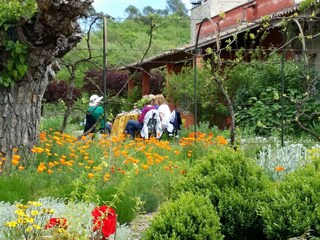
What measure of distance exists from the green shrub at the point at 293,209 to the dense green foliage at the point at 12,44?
457cm

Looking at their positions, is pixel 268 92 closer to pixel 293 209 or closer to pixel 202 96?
pixel 202 96

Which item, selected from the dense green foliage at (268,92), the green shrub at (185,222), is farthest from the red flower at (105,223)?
the dense green foliage at (268,92)

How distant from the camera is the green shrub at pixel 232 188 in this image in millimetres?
5113

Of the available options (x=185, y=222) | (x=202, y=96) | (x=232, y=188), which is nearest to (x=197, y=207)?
(x=185, y=222)

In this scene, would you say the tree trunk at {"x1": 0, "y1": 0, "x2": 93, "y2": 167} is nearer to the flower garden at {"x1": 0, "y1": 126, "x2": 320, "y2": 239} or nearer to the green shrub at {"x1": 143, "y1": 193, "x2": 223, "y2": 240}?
the flower garden at {"x1": 0, "y1": 126, "x2": 320, "y2": 239}

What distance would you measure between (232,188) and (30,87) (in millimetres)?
4353

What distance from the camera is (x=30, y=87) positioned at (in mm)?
8852

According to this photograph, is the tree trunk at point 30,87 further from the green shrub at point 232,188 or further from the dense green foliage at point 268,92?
the dense green foliage at point 268,92

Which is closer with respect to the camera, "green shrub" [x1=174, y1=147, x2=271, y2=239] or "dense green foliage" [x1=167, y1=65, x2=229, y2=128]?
"green shrub" [x1=174, y1=147, x2=271, y2=239]

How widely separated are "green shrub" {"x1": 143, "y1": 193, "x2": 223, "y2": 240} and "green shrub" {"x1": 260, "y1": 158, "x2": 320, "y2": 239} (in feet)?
1.44

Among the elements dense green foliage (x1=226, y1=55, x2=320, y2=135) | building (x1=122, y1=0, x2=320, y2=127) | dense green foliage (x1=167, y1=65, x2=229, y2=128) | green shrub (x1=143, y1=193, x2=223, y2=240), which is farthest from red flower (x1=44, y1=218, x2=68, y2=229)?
dense green foliage (x1=167, y1=65, x2=229, y2=128)

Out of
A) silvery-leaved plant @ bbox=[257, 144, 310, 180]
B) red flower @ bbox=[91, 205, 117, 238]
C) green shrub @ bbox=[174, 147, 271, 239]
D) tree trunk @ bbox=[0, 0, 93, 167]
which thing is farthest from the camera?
tree trunk @ bbox=[0, 0, 93, 167]

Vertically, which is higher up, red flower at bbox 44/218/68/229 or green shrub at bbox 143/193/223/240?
red flower at bbox 44/218/68/229

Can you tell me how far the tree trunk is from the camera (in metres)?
8.46
